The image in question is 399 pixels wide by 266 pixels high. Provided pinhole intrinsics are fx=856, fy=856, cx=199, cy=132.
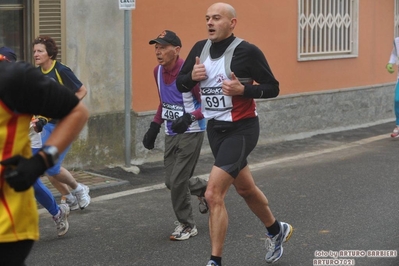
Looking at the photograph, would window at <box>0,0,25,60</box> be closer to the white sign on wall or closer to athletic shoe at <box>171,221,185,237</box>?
the white sign on wall

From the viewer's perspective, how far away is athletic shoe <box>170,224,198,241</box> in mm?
7207

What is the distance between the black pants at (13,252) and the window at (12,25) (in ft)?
22.8

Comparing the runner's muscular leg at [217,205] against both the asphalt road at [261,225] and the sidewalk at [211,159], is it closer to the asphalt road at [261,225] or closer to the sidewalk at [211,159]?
the asphalt road at [261,225]

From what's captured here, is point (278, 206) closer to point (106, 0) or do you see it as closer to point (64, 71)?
point (64, 71)

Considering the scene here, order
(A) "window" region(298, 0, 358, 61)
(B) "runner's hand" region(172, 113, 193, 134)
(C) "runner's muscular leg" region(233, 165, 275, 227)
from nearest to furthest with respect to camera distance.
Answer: (C) "runner's muscular leg" region(233, 165, 275, 227) < (B) "runner's hand" region(172, 113, 193, 134) < (A) "window" region(298, 0, 358, 61)

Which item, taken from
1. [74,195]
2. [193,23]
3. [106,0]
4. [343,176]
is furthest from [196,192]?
[193,23]

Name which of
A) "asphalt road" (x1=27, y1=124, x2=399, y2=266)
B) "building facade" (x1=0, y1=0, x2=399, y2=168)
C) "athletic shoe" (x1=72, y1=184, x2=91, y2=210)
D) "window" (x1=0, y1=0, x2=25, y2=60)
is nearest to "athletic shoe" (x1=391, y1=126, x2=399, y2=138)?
"building facade" (x1=0, y1=0, x2=399, y2=168)

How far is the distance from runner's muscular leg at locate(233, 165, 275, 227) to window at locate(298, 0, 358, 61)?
26.3 ft

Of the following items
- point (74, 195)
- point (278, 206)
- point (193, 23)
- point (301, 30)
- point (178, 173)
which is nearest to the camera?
point (178, 173)

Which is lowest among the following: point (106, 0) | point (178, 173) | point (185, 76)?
point (178, 173)

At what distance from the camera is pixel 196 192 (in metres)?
7.62

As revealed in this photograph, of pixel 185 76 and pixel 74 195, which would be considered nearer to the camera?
pixel 185 76

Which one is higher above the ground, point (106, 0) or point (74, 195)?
point (106, 0)

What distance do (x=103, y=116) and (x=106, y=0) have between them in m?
1.44
